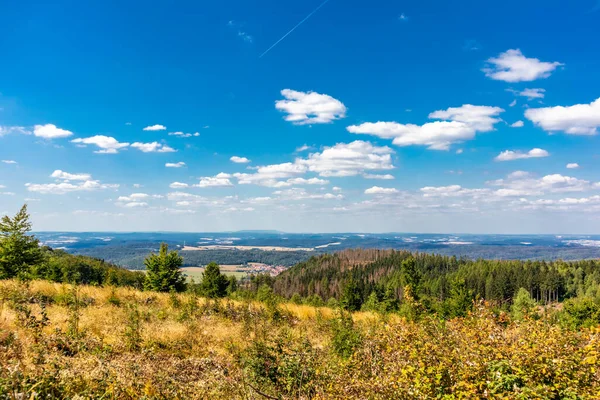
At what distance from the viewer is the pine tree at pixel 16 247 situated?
22.9 meters

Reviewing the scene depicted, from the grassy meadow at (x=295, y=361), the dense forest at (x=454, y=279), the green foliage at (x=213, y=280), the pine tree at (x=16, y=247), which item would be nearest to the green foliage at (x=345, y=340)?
the grassy meadow at (x=295, y=361)

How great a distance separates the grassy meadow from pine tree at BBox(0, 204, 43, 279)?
1575 cm

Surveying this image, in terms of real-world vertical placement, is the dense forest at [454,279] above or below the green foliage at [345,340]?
below

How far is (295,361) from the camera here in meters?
6.87

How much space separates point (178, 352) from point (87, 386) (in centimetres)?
403

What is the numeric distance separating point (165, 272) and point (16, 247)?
465 inches

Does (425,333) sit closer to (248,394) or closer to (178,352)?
(248,394)

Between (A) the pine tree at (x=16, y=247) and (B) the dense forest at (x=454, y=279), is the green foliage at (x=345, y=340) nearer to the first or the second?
(A) the pine tree at (x=16, y=247)

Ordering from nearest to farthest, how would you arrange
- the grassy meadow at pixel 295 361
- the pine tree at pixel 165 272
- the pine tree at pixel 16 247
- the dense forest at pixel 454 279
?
the grassy meadow at pixel 295 361, the pine tree at pixel 16 247, the pine tree at pixel 165 272, the dense forest at pixel 454 279

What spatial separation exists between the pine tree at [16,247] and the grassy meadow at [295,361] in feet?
51.7

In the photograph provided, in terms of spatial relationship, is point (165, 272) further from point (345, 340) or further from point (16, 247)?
point (345, 340)

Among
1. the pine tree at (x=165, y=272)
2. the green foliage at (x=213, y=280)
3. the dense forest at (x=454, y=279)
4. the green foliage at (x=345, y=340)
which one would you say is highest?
the green foliage at (x=345, y=340)

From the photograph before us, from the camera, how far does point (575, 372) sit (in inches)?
167

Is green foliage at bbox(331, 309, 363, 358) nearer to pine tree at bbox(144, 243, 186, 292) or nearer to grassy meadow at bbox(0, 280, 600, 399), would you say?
grassy meadow at bbox(0, 280, 600, 399)
